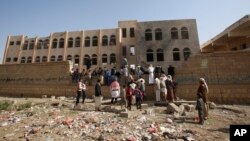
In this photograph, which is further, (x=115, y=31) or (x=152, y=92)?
(x=115, y=31)

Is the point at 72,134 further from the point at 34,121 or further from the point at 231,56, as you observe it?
the point at 231,56

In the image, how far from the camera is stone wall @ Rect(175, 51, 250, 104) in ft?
38.5

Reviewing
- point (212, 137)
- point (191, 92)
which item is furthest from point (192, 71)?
point (212, 137)

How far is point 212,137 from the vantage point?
252 inches

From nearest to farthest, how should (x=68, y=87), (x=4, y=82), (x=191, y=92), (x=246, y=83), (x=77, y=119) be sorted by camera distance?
(x=77, y=119), (x=246, y=83), (x=191, y=92), (x=68, y=87), (x=4, y=82)

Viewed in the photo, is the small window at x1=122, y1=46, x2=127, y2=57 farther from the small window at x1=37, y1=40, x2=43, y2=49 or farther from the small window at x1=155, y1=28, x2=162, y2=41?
the small window at x1=37, y1=40, x2=43, y2=49

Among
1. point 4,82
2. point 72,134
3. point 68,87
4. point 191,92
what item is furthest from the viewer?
point 4,82

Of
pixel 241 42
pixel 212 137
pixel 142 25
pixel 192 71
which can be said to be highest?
pixel 142 25

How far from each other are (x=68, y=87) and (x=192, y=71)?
30.7 ft

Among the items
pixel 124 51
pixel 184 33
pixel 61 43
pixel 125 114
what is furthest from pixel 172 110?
pixel 61 43

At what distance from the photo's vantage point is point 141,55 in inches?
1044

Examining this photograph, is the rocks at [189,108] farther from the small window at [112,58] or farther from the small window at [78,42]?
the small window at [78,42]

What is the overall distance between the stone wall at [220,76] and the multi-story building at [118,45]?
13.0 metres

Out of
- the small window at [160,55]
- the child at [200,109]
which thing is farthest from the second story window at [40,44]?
the child at [200,109]
